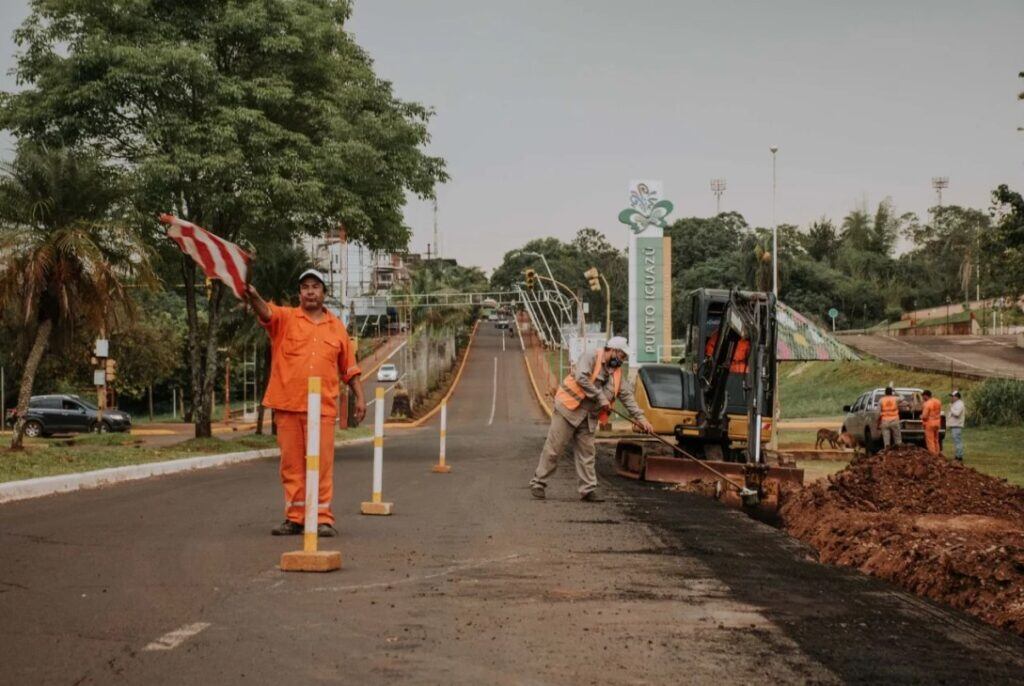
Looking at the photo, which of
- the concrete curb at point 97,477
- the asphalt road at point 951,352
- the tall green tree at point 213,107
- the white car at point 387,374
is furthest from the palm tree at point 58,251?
the white car at point 387,374

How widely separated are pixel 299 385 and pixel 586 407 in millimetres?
5388

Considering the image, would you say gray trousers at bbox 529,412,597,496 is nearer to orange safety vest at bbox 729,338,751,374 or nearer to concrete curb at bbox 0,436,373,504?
concrete curb at bbox 0,436,373,504

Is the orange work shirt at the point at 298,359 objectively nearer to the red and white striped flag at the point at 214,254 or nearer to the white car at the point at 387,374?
the red and white striped flag at the point at 214,254

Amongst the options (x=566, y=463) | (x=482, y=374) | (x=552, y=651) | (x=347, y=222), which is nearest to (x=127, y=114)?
(x=347, y=222)

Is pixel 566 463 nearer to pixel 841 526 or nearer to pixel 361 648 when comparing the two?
pixel 841 526

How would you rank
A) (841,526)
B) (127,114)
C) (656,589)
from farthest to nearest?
(127,114) → (841,526) → (656,589)

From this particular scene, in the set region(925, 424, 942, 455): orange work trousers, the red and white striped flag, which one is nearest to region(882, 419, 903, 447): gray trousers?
region(925, 424, 942, 455): orange work trousers

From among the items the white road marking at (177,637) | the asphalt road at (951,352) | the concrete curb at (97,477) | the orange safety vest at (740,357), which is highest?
the asphalt road at (951,352)

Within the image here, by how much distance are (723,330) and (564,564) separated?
39.8ft

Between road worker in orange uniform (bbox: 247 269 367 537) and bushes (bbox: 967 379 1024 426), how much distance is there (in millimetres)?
37695

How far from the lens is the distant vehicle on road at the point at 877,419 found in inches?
1307

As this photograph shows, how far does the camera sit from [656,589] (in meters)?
7.58

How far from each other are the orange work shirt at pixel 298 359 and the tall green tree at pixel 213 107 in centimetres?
1586

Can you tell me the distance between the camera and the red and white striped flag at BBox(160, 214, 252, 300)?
33.0ft
